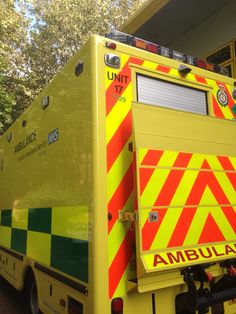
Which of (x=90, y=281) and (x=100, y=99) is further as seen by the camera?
(x=100, y=99)

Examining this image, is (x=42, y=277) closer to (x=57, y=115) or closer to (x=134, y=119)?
(x=57, y=115)

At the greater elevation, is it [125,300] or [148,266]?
[148,266]

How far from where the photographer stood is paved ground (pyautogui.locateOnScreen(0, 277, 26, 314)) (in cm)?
539

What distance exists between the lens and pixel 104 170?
118 inches

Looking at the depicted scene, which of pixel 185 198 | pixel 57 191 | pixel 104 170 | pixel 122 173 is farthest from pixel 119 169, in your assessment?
pixel 57 191

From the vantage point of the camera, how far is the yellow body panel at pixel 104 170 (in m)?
2.93

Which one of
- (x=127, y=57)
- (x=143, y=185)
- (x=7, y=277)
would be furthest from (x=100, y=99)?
(x=7, y=277)

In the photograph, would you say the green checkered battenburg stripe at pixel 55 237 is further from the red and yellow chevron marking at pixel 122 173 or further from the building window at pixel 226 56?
the building window at pixel 226 56

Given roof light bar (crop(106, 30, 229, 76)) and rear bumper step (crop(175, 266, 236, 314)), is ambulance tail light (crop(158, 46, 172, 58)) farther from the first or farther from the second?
rear bumper step (crop(175, 266, 236, 314))

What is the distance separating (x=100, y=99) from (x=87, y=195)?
826 millimetres

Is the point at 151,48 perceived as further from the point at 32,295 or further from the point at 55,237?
the point at 32,295

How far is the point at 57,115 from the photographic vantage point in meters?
3.80

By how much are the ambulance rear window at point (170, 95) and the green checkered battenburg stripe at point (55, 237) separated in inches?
48.8

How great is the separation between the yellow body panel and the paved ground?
1648mm
